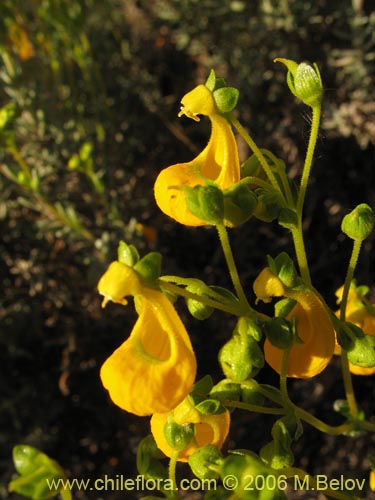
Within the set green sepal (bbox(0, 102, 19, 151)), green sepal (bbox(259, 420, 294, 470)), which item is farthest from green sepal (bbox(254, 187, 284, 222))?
green sepal (bbox(0, 102, 19, 151))

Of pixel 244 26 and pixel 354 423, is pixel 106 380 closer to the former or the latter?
pixel 354 423

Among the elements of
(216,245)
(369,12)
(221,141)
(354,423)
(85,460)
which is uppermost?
A: (221,141)

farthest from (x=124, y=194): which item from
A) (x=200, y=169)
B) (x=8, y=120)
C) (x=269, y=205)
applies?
(x=269, y=205)

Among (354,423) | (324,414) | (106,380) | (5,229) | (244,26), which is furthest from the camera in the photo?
(244,26)

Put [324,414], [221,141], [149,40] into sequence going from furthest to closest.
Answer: [149,40]
[324,414]
[221,141]

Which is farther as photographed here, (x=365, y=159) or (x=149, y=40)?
(x=149, y=40)

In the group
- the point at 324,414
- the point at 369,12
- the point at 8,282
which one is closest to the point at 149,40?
the point at 369,12

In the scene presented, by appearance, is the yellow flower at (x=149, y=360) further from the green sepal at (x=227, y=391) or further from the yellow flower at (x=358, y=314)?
the yellow flower at (x=358, y=314)
